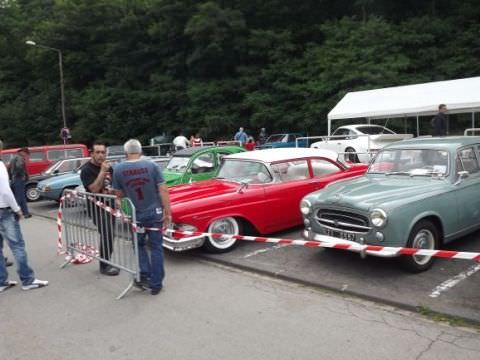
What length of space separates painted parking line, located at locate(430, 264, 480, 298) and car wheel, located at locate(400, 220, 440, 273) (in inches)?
14.3

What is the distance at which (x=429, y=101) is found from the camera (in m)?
14.6

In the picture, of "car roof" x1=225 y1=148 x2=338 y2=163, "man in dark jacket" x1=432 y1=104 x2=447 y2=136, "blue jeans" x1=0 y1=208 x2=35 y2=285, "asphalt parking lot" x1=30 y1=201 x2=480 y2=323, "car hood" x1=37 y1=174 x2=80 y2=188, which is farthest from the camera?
"car hood" x1=37 y1=174 x2=80 y2=188

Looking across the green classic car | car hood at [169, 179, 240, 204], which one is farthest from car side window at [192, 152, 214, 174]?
car hood at [169, 179, 240, 204]

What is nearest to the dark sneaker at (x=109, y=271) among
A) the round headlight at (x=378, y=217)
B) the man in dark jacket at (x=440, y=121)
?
the round headlight at (x=378, y=217)

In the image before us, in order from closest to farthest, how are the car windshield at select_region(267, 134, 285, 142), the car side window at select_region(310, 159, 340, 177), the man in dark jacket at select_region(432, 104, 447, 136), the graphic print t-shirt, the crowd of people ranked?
the graphic print t-shirt < the car side window at select_region(310, 159, 340, 177) < the man in dark jacket at select_region(432, 104, 447, 136) < the crowd of people < the car windshield at select_region(267, 134, 285, 142)

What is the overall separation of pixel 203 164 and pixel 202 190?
3.15 meters

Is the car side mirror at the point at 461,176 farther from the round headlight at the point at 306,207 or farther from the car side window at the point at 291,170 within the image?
the car side window at the point at 291,170

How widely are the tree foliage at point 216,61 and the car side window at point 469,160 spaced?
18.7 meters

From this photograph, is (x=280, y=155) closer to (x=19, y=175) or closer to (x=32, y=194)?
(x=19, y=175)

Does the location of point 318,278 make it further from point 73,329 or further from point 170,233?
point 73,329

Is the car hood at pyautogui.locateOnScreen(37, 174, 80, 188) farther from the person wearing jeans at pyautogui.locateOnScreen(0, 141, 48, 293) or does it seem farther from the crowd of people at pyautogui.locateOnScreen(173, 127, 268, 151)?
the crowd of people at pyautogui.locateOnScreen(173, 127, 268, 151)

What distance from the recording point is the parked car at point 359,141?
15041mm

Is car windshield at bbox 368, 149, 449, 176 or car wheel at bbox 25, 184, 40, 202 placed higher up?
car windshield at bbox 368, 149, 449, 176

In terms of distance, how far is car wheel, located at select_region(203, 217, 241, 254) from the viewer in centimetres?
686
